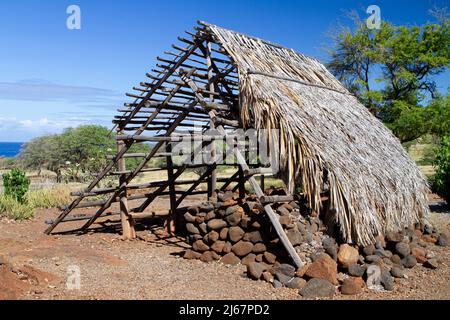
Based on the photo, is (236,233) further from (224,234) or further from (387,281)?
(387,281)

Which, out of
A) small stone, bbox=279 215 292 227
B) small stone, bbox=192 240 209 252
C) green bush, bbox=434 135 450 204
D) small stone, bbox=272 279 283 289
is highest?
green bush, bbox=434 135 450 204

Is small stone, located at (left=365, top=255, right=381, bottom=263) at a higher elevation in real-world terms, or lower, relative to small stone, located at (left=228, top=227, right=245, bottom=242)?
lower

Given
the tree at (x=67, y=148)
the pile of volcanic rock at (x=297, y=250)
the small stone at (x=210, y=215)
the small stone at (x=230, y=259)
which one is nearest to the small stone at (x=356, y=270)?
the pile of volcanic rock at (x=297, y=250)

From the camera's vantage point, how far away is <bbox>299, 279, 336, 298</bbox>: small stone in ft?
17.7

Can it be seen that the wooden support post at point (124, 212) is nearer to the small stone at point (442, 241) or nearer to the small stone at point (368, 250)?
the small stone at point (368, 250)

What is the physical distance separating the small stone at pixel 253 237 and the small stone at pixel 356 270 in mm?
1469

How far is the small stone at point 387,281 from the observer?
223 inches

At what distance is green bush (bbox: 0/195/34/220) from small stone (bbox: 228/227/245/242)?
6449mm

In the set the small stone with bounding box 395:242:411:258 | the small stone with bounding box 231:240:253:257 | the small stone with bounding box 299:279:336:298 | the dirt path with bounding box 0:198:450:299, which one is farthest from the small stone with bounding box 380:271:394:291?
the small stone with bounding box 231:240:253:257

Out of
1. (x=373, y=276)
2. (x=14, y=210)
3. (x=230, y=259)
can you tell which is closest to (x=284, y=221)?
(x=230, y=259)

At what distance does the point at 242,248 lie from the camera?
6746mm

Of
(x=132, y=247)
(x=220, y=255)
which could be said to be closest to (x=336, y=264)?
(x=220, y=255)

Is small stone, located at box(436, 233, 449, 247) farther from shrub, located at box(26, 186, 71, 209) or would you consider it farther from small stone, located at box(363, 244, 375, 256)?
shrub, located at box(26, 186, 71, 209)
